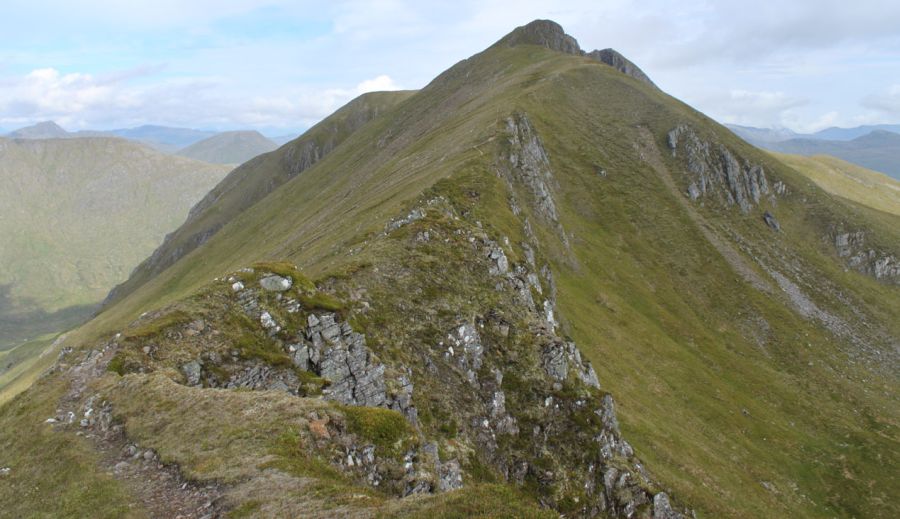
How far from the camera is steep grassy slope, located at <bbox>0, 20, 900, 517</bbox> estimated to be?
26427 millimetres

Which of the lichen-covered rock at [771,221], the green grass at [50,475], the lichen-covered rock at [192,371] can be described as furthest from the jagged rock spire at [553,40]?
the green grass at [50,475]

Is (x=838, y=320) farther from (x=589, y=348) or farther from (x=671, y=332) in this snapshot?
(x=589, y=348)

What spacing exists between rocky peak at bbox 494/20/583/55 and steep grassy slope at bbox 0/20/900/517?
172 feet

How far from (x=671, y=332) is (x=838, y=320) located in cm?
3357

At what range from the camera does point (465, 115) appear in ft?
380

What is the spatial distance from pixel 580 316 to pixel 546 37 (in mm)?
154837

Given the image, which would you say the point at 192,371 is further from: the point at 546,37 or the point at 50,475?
the point at 546,37

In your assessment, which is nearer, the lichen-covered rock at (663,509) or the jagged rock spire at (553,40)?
the lichen-covered rock at (663,509)

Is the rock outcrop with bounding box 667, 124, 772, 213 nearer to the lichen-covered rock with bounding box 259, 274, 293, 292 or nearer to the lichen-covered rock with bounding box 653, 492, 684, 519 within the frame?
the lichen-covered rock with bounding box 653, 492, 684, 519

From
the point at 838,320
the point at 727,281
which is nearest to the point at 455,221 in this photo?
the point at 727,281

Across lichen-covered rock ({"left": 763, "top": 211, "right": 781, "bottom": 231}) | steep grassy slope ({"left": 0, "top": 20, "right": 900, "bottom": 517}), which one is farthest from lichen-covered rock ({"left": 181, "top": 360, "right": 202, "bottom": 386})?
lichen-covered rock ({"left": 763, "top": 211, "right": 781, "bottom": 231})

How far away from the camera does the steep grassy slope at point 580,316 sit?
26427 millimetres

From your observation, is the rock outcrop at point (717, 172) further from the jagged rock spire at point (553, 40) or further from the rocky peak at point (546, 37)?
the rocky peak at point (546, 37)

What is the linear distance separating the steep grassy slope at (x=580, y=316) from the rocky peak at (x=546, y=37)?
52.5 metres
